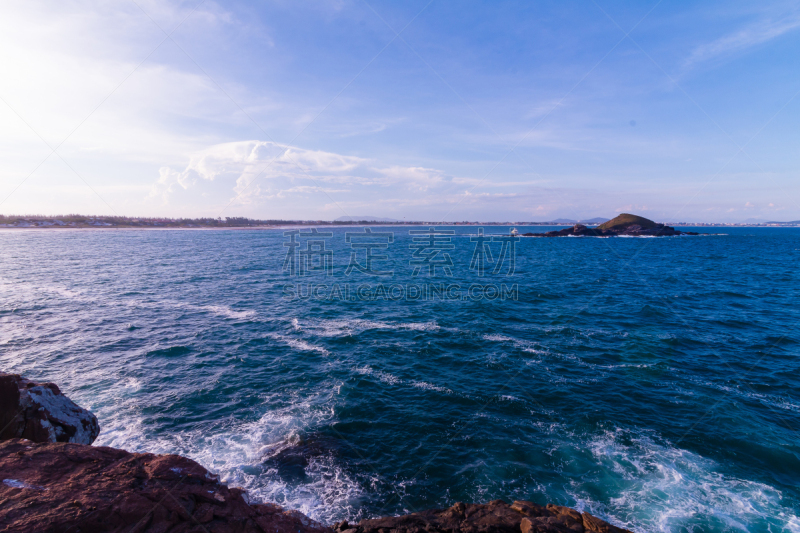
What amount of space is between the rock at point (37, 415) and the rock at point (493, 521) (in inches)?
356

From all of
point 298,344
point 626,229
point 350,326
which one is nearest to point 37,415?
point 298,344

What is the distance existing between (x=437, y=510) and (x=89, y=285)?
48.3m

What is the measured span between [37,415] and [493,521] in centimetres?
1363

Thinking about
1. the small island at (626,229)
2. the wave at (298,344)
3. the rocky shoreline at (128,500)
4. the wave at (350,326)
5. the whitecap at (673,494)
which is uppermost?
the small island at (626,229)

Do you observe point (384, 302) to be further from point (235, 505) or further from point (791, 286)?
point (791, 286)

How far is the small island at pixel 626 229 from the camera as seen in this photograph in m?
157

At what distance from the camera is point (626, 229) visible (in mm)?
163250

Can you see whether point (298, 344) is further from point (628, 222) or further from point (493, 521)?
point (628, 222)

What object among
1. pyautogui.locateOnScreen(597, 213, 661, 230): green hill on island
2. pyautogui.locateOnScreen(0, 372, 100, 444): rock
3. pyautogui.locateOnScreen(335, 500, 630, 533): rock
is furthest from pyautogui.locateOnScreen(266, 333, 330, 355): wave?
pyautogui.locateOnScreen(597, 213, 661, 230): green hill on island

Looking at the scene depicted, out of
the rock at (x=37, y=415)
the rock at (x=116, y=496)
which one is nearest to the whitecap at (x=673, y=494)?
the rock at (x=116, y=496)

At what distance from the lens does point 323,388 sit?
16.4 meters

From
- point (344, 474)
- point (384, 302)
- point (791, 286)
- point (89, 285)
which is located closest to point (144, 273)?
point (89, 285)

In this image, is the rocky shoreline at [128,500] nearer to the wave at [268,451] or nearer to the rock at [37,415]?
the rock at [37,415]

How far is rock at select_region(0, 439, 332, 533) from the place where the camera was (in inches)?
236
